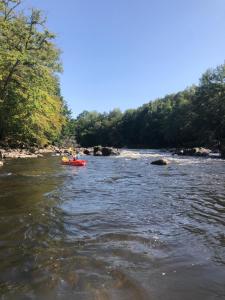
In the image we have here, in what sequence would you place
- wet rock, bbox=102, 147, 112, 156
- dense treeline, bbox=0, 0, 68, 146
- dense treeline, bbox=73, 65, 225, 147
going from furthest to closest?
1. dense treeline, bbox=73, 65, 225, 147
2. wet rock, bbox=102, 147, 112, 156
3. dense treeline, bbox=0, 0, 68, 146

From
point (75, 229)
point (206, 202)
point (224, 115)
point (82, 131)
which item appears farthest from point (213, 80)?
point (82, 131)

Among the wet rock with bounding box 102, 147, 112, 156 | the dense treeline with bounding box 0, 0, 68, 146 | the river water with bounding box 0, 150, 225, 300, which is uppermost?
the dense treeline with bounding box 0, 0, 68, 146

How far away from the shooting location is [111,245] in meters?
6.62

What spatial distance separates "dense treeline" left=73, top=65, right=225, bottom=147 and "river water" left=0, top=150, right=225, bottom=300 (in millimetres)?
42629

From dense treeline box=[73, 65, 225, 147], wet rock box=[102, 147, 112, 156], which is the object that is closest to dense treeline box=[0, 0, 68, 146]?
wet rock box=[102, 147, 112, 156]

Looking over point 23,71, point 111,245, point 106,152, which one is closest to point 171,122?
point 106,152

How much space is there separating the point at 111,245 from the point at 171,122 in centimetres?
7456

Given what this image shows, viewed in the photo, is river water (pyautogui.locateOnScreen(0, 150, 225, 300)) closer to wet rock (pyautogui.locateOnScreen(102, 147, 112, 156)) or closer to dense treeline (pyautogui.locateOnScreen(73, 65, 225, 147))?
wet rock (pyautogui.locateOnScreen(102, 147, 112, 156))

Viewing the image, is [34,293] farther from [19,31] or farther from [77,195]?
[19,31]

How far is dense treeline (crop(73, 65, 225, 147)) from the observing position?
5781 cm

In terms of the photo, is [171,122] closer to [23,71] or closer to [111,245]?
[23,71]

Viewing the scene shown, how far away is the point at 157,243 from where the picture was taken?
675 cm

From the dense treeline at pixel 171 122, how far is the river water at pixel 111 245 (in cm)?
4263

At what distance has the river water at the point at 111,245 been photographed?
4.83 m
